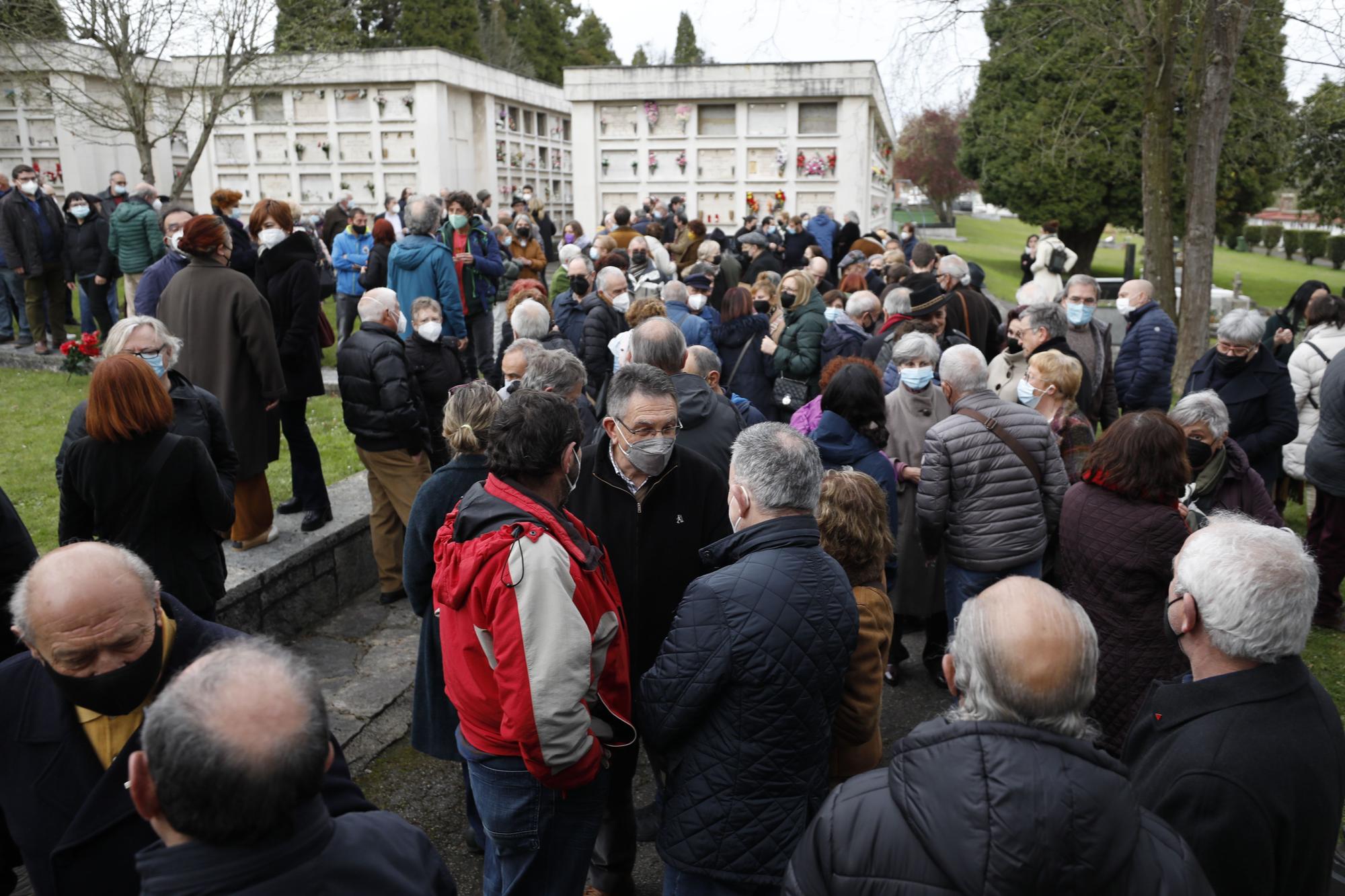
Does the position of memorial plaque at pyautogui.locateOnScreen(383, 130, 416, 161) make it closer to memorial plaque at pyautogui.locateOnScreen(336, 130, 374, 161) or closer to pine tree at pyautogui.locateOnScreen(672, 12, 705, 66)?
memorial plaque at pyautogui.locateOnScreen(336, 130, 374, 161)

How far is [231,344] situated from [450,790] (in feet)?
9.58

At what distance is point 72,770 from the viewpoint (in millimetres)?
2223

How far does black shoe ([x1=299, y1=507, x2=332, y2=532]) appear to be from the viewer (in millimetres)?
5895

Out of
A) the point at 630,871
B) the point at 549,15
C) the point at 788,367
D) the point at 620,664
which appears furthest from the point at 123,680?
the point at 549,15

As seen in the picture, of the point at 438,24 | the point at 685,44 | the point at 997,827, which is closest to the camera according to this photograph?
the point at 997,827

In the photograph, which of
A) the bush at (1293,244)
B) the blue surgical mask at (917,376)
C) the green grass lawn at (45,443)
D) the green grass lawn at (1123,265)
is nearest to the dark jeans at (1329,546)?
the blue surgical mask at (917,376)

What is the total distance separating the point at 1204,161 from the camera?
10492 mm

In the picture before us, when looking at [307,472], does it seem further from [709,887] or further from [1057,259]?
[1057,259]

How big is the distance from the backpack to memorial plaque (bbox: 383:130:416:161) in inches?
590

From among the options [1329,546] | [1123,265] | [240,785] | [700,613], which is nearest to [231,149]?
[1329,546]

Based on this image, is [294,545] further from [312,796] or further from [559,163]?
[559,163]

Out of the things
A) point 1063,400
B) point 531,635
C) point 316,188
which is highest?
point 316,188

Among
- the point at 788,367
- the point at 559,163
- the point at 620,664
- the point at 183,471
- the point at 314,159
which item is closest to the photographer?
the point at 620,664

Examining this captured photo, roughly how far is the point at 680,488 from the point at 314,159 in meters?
22.2
